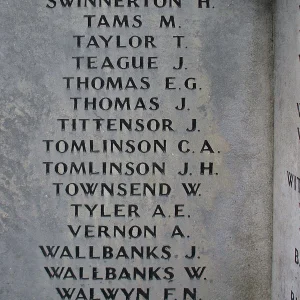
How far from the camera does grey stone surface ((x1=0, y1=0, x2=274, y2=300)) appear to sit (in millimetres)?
5164

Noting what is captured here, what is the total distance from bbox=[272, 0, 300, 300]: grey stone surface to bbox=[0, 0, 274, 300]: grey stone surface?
12 centimetres

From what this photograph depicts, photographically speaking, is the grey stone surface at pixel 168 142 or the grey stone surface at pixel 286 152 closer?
the grey stone surface at pixel 286 152

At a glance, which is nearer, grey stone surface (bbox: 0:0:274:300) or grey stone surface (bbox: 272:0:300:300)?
grey stone surface (bbox: 272:0:300:300)

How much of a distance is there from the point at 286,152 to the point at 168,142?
785 mm

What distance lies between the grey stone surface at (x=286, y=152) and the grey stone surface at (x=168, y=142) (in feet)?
0.41

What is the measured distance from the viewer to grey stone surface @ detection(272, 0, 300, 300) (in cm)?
471

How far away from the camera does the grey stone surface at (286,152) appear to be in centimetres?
471

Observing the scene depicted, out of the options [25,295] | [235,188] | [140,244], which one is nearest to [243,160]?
[235,188]

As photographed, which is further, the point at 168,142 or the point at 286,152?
the point at 168,142

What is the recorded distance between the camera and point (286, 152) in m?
4.91

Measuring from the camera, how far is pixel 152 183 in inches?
206

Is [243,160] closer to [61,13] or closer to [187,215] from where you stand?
[187,215]

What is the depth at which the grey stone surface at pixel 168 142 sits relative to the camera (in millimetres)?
5164

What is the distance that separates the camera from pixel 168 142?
17.1ft
